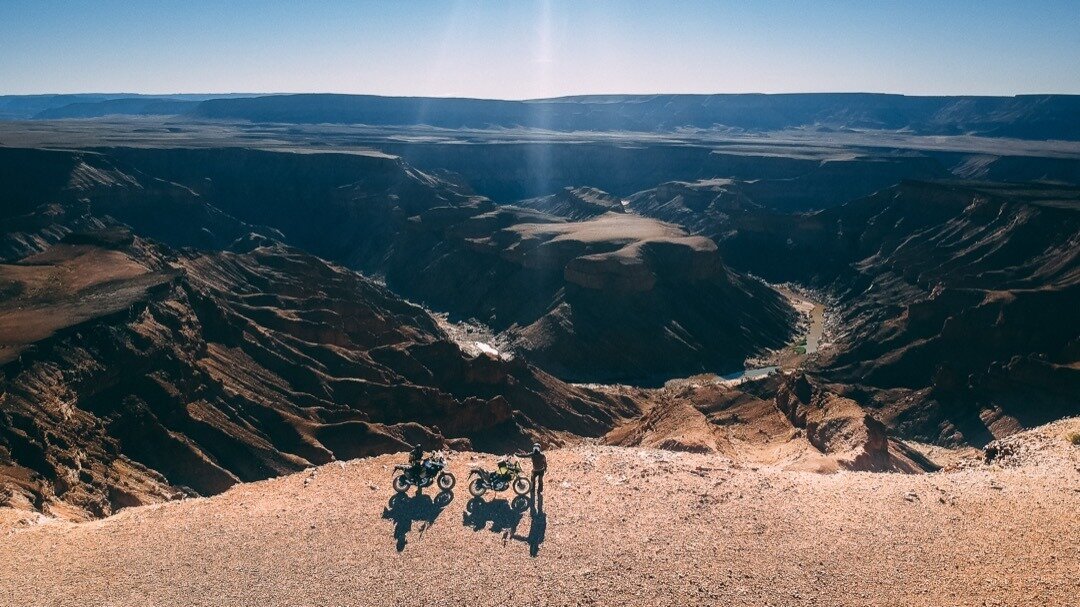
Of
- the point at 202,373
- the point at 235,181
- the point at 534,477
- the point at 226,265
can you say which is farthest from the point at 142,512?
the point at 235,181

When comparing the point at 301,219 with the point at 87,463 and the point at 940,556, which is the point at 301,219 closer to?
the point at 87,463

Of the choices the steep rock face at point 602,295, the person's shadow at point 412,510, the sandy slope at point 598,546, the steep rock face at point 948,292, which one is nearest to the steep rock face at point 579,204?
the steep rock face at point 948,292

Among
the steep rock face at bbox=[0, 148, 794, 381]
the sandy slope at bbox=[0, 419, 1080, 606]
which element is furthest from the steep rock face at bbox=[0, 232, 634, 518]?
the steep rock face at bbox=[0, 148, 794, 381]

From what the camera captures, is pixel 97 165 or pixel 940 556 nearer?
pixel 940 556

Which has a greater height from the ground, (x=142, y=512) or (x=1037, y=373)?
(x=142, y=512)

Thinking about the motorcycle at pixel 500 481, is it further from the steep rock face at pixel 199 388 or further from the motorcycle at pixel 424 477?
the steep rock face at pixel 199 388

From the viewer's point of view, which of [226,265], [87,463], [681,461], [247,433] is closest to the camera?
[681,461]

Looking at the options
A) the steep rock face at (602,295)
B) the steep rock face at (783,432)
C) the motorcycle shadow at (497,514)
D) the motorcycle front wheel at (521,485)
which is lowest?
the steep rock face at (602,295)
